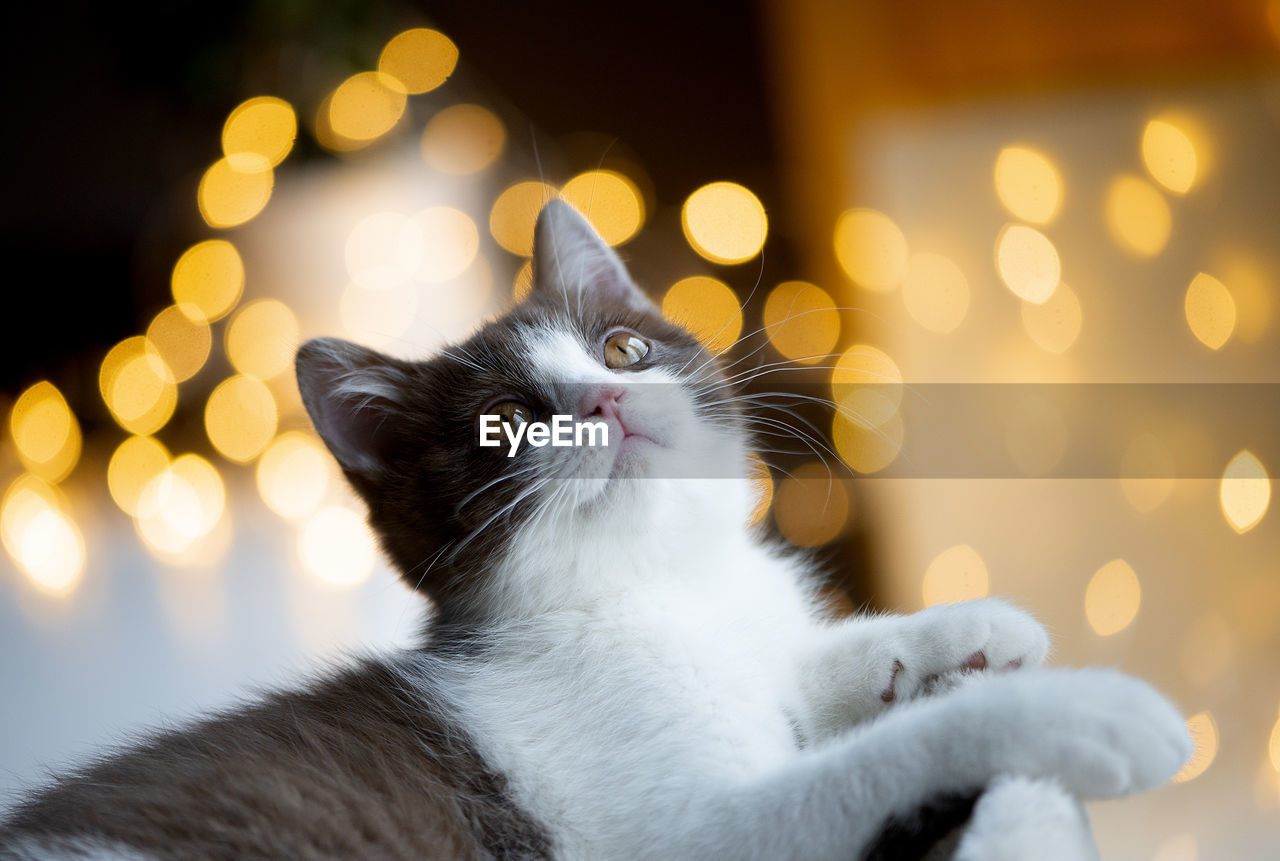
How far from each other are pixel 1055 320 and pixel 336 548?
2.13 m

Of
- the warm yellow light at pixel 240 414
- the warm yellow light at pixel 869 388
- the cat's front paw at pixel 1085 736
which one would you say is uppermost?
the warm yellow light at pixel 240 414

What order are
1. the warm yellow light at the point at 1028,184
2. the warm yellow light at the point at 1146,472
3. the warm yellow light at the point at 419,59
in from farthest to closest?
the warm yellow light at the point at 419,59, the warm yellow light at the point at 1028,184, the warm yellow light at the point at 1146,472

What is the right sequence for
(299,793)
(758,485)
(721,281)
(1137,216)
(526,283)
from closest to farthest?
1. (299,793)
2. (758,485)
3. (526,283)
4. (1137,216)
5. (721,281)

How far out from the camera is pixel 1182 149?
182 centimetres

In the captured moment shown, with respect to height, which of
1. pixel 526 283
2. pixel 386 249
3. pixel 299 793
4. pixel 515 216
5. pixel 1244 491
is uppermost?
pixel 515 216

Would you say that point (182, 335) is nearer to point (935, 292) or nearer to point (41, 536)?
point (41, 536)

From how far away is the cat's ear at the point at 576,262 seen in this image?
1.26 metres

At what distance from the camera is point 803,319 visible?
8.11 ft

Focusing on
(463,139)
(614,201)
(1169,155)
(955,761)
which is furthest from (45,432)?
(1169,155)

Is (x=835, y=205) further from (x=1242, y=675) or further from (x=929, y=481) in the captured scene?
(x=1242, y=675)

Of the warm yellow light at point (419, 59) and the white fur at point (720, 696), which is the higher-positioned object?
the warm yellow light at point (419, 59)

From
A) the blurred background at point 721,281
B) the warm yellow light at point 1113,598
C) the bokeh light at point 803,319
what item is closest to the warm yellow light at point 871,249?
the blurred background at point 721,281

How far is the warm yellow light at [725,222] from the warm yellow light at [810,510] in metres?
0.65

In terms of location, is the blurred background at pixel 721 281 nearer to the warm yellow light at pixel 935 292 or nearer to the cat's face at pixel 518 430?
the warm yellow light at pixel 935 292
